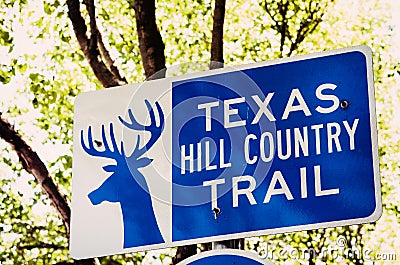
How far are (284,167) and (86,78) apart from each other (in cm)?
572

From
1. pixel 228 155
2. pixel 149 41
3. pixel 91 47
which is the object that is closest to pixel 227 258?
pixel 228 155

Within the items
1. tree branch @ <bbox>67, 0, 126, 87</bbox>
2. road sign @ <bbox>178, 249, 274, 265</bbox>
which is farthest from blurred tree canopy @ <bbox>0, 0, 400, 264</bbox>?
road sign @ <bbox>178, 249, 274, 265</bbox>

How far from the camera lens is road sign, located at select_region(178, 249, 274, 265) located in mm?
1131

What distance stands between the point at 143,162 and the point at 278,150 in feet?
0.79

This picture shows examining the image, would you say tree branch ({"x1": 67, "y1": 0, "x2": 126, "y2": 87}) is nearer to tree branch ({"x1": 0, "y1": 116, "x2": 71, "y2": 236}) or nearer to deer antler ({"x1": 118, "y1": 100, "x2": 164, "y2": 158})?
tree branch ({"x1": 0, "y1": 116, "x2": 71, "y2": 236})

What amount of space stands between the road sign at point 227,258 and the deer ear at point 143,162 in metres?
0.22

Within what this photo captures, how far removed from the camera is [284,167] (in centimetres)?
123

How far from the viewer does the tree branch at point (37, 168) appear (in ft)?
15.2

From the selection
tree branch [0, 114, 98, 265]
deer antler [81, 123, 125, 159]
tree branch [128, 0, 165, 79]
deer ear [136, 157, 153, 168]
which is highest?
tree branch [128, 0, 165, 79]

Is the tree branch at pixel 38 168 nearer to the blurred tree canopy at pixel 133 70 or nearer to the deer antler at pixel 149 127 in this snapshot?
the blurred tree canopy at pixel 133 70

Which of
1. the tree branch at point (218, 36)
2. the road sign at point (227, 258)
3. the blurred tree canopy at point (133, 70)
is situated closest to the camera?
the road sign at point (227, 258)

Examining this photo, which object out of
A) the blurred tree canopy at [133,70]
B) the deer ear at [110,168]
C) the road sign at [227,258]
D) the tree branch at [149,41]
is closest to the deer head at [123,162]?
the deer ear at [110,168]

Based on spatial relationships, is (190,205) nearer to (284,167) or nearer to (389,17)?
(284,167)

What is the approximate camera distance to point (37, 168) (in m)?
4.68
